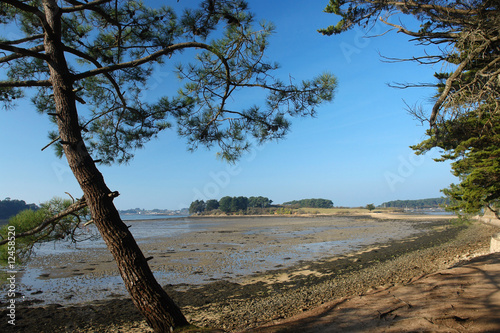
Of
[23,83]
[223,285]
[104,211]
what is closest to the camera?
[104,211]

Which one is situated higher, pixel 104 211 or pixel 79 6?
pixel 79 6

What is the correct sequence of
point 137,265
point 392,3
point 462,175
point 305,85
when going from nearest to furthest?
1. point 137,265
2. point 305,85
3. point 392,3
4. point 462,175

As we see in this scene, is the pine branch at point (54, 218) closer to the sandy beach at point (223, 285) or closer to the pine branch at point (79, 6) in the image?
the pine branch at point (79, 6)

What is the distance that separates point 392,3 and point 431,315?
5093mm

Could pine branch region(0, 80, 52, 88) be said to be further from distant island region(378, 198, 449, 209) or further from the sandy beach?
distant island region(378, 198, 449, 209)

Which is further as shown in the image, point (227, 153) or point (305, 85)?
point (227, 153)

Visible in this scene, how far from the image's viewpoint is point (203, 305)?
647 centimetres

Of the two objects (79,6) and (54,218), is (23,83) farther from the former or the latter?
(54,218)

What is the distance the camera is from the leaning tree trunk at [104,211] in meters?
2.68

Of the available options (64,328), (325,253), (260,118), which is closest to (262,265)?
(325,253)

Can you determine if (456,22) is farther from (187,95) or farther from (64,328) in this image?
(64,328)

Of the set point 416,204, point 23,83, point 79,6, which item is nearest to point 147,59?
point 79,6

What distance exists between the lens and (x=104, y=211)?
111 inches

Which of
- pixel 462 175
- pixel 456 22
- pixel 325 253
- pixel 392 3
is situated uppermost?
pixel 392 3
